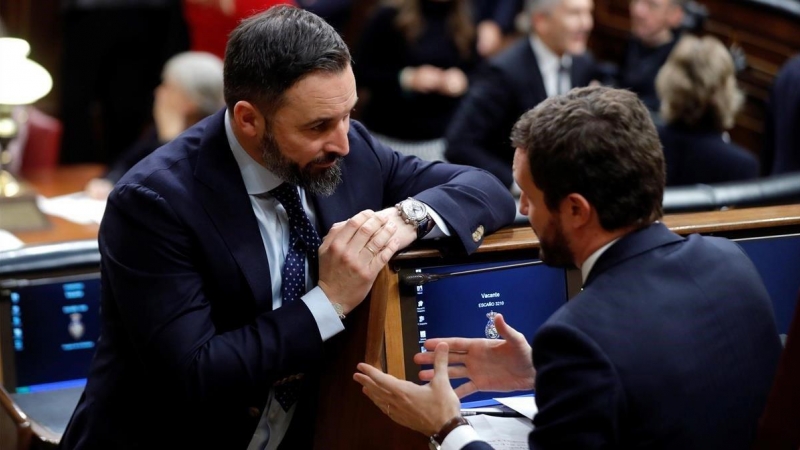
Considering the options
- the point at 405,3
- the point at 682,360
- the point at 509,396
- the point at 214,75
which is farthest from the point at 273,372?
the point at 405,3

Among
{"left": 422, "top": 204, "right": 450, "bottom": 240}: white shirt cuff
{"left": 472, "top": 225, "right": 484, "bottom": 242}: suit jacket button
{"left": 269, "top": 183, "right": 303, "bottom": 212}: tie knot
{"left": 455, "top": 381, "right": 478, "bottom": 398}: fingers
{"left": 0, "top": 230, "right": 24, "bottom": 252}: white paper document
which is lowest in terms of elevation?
{"left": 0, "top": 230, "right": 24, "bottom": 252}: white paper document

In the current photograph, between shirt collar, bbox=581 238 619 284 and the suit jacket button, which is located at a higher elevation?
shirt collar, bbox=581 238 619 284

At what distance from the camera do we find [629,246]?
5.90 feet

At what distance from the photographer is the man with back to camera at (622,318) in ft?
5.45

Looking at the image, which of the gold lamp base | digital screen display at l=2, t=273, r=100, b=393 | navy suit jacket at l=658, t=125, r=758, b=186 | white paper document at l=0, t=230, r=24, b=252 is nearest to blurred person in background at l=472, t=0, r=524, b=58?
navy suit jacket at l=658, t=125, r=758, b=186

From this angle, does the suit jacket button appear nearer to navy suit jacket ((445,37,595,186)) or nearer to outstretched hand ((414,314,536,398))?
outstretched hand ((414,314,536,398))

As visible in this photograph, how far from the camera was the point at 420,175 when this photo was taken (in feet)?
7.76

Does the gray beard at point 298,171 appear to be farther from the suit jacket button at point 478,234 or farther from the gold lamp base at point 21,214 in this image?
the gold lamp base at point 21,214

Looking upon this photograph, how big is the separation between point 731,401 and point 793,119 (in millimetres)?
3066

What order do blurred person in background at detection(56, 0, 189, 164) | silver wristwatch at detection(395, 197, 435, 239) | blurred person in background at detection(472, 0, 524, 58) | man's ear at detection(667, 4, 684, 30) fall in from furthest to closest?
1. blurred person in background at detection(56, 0, 189, 164)
2. blurred person in background at detection(472, 0, 524, 58)
3. man's ear at detection(667, 4, 684, 30)
4. silver wristwatch at detection(395, 197, 435, 239)

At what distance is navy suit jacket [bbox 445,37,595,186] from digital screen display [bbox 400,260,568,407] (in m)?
2.28

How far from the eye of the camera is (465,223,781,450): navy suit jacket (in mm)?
1650

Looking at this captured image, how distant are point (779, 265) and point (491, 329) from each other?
2.09 feet

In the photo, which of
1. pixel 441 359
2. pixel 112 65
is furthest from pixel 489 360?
pixel 112 65
